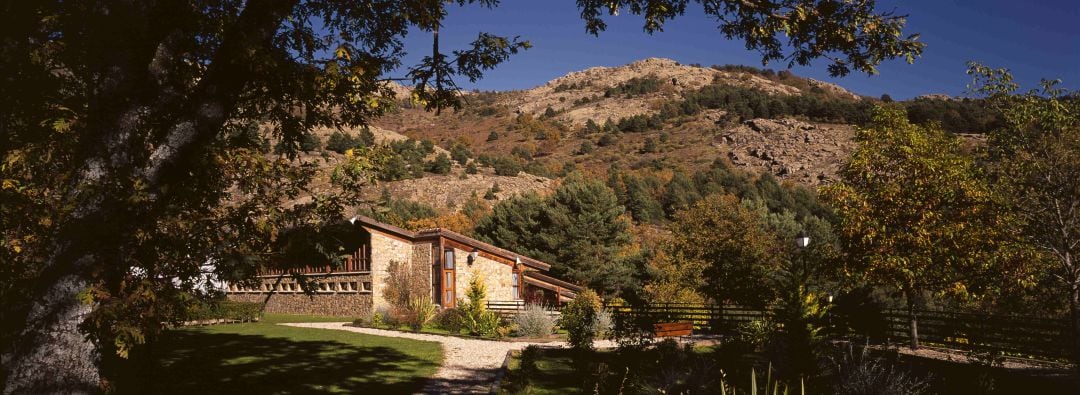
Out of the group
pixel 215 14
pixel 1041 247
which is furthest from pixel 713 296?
pixel 215 14

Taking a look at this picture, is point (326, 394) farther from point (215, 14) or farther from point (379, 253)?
point (379, 253)

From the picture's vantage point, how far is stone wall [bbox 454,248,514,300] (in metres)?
30.0

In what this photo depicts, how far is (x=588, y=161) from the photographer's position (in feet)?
323

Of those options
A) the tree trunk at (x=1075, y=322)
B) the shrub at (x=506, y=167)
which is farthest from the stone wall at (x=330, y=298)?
the shrub at (x=506, y=167)

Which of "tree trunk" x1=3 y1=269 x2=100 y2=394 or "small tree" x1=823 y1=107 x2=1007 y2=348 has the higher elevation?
"small tree" x1=823 y1=107 x2=1007 y2=348

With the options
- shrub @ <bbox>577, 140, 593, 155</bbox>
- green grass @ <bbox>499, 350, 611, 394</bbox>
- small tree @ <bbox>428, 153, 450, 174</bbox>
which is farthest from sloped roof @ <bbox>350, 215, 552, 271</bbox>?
shrub @ <bbox>577, 140, 593, 155</bbox>

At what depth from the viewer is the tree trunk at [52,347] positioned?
551 cm

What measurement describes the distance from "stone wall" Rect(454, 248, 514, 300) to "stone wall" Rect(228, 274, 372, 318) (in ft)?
14.4

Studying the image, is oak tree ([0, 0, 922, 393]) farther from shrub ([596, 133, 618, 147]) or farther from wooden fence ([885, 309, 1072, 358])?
shrub ([596, 133, 618, 147])

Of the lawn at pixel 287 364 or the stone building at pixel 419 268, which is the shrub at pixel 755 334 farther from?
the stone building at pixel 419 268

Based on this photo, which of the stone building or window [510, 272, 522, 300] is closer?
the stone building

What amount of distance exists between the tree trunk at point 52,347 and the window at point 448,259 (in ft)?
79.6

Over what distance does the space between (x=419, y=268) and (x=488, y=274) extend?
3.42 meters

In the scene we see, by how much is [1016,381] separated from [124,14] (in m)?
15.0
